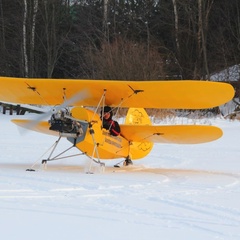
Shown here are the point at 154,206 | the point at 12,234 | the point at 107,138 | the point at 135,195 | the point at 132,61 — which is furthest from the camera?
the point at 132,61

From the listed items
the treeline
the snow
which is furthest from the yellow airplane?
the snow

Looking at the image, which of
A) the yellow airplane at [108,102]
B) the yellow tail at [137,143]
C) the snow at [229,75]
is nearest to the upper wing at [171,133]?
the yellow airplane at [108,102]

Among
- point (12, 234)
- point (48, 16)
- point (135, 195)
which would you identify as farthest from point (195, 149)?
point (48, 16)

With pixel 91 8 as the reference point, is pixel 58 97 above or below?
below

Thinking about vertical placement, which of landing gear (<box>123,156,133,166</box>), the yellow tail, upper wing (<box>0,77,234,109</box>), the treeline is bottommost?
landing gear (<box>123,156,133,166</box>)

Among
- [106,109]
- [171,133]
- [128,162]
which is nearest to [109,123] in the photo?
[106,109]

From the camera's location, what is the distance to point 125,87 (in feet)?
26.8

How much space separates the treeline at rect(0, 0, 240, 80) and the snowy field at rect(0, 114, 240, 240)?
1761 centimetres

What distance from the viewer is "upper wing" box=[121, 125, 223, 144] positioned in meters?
8.71

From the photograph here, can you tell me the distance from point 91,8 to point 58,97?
2871 centimetres

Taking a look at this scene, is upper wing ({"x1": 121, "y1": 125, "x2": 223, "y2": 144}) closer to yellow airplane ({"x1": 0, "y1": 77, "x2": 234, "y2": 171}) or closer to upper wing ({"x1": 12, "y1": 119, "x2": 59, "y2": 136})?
yellow airplane ({"x1": 0, "y1": 77, "x2": 234, "y2": 171})

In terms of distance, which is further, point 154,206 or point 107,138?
point 107,138

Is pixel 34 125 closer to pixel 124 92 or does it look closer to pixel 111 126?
pixel 111 126

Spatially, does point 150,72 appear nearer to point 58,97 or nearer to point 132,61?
point 132,61
